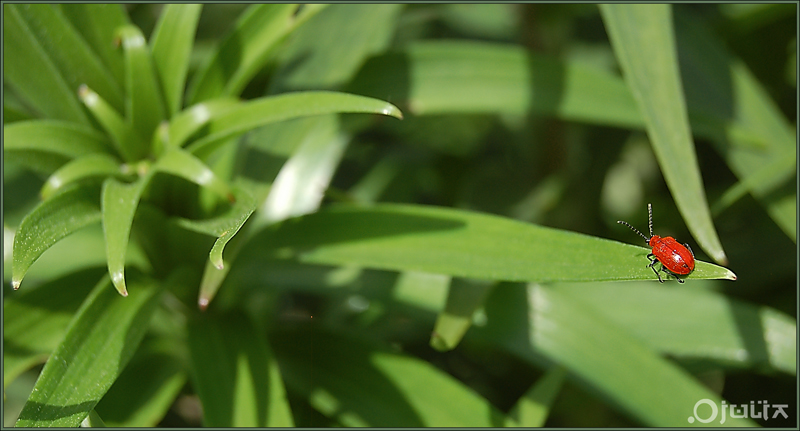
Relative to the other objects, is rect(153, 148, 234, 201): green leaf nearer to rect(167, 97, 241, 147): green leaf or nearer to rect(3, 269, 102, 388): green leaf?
rect(167, 97, 241, 147): green leaf

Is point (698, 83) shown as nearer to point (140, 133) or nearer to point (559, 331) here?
point (559, 331)

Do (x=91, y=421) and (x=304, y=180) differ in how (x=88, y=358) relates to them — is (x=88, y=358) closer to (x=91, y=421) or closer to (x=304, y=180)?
(x=91, y=421)

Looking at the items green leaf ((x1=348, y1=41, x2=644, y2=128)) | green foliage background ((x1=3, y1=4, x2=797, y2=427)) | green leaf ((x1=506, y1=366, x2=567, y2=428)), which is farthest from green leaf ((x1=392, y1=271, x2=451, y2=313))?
green leaf ((x1=348, y1=41, x2=644, y2=128))

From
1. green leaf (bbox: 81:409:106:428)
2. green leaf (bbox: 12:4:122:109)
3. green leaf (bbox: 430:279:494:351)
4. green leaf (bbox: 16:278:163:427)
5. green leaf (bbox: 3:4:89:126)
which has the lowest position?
green leaf (bbox: 81:409:106:428)

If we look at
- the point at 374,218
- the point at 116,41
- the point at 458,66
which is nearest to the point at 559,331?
the point at 374,218

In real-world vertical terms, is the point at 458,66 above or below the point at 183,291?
above

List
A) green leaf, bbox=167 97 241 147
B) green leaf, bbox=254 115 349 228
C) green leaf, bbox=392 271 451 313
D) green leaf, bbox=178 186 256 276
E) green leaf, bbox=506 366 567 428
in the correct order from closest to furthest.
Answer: green leaf, bbox=178 186 256 276 < green leaf, bbox=167 97 241 147 < green leaf, bbox=506 366 567 428 < green leaf, bbox=392 271 451 313 < green leaf, bbox=254 115 349 228

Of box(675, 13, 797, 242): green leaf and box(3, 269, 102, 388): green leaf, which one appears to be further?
box(675, 13, 797, 242): green leaf
